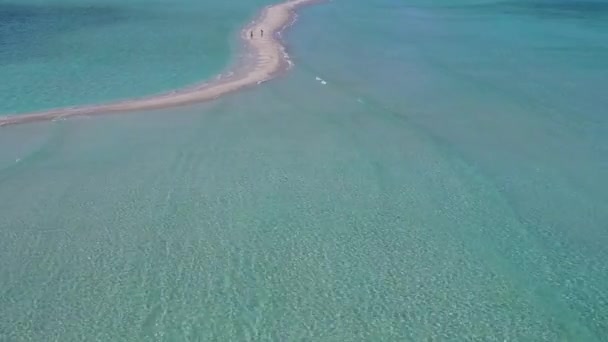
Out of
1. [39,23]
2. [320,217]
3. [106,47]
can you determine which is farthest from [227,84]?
[39,23]

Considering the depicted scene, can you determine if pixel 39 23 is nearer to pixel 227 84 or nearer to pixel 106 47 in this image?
pixel 106 47

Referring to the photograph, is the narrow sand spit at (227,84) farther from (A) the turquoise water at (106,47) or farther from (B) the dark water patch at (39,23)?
(B) the dark water patch at (39,23)

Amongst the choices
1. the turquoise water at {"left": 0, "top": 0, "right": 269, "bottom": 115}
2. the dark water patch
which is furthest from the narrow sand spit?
the dark water patch

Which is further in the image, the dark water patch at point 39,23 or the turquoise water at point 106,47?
the dark water patch at point 39,23

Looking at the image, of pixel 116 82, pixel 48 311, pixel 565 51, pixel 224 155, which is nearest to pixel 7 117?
pixel 116 82

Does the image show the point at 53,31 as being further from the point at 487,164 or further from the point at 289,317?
the point at 289,317

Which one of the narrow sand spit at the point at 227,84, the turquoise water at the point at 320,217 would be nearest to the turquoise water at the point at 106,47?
the narrow sand spit at the point at 227,84
